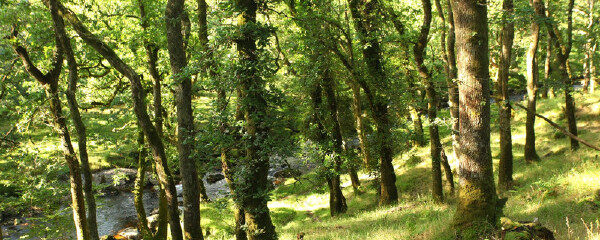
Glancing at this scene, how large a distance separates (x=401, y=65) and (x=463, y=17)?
825cm

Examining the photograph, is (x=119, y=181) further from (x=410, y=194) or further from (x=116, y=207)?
(x=410, y=194)

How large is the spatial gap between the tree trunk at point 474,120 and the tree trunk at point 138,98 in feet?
23.2

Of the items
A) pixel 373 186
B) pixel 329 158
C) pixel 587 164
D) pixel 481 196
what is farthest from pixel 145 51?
pixel 587 164

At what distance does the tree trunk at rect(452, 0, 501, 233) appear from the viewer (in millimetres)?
6797

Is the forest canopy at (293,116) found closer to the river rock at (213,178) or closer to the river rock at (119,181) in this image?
the river rock at (119,181)

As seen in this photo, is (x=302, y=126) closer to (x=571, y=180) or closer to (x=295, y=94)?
(x=295, y=94)

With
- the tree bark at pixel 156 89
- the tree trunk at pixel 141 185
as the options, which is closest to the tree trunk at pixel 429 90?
the tree bark at pixel 156 89

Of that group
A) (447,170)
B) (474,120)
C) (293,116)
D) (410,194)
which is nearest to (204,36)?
(293,116)

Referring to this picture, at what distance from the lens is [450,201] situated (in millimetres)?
13477

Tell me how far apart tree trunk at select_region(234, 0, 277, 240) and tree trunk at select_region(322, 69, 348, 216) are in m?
4.60

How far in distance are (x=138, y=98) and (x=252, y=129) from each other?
11.1 ft

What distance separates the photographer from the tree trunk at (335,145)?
13.8 meters

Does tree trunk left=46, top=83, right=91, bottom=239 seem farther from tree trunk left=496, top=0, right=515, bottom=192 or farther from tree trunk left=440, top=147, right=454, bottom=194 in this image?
tree trunk left=496, top=0, right=515, bottom=192

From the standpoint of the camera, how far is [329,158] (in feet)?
41.9
